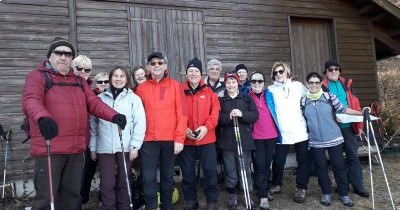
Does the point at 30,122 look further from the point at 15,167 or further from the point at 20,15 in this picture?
the point at 20,15

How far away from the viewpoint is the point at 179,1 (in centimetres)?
745

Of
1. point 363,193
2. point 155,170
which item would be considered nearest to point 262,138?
point 155,170

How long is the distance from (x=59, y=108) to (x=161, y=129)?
4.18 ft

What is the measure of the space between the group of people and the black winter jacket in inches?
0.5

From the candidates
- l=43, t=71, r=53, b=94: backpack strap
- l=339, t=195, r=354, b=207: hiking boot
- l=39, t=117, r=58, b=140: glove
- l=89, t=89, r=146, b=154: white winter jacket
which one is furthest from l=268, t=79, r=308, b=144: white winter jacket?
l=39, t=117, r=58, b=140: glove

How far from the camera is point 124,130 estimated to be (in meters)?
4.23

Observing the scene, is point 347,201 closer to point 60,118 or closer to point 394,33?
point 60,118

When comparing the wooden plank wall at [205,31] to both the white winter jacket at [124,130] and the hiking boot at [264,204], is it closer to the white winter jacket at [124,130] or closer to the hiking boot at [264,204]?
the white winter jacket at [124,130]

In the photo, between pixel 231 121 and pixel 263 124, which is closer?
pixel 231 121

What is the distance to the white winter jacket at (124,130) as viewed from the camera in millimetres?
4199

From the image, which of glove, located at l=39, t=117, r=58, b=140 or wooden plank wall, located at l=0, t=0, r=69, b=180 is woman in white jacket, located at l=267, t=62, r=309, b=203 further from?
wooden plank wall, located at l=0, t=0, r=69, b=180

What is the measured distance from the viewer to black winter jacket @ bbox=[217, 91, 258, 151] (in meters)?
4.81

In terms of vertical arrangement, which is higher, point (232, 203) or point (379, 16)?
point (379, 16)

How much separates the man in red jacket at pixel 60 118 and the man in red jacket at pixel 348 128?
3.55 m
